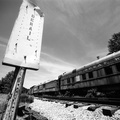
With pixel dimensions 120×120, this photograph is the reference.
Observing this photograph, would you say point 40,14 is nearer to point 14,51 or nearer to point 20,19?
point 20,19

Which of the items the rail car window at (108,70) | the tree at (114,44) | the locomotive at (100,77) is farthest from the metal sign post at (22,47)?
the tree at (114,44)

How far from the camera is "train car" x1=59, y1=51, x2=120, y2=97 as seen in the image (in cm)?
680

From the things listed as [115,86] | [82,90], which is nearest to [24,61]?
[115,86]

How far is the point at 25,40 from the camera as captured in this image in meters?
1.85

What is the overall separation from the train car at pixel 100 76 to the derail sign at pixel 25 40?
705 cm

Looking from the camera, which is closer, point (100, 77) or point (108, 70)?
point (108, 70)

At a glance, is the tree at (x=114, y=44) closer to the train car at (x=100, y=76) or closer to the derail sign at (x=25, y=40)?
the train car at (x=100, y=76)

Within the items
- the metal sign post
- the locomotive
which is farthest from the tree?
the metal sign post

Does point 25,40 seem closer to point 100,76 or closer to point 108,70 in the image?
point 108,70

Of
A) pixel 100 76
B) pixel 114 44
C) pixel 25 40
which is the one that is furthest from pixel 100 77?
pixel 114 44

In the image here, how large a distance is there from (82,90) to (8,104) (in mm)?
9704

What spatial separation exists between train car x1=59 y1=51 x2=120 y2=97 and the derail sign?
705cm

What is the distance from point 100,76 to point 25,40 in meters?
7.82

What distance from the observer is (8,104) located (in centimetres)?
142
